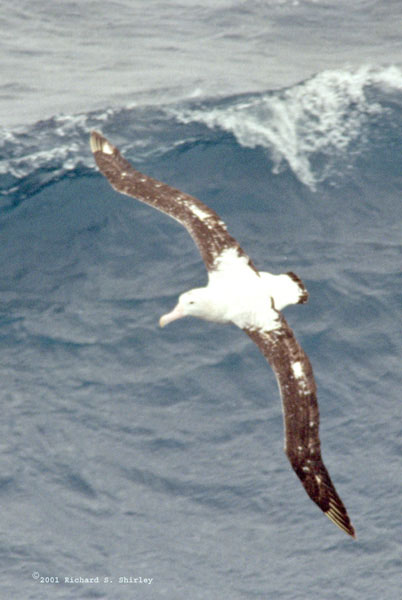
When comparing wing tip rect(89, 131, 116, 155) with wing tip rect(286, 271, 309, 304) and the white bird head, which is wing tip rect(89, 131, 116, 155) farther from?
wing tip rect(286, 271, 309, 304)

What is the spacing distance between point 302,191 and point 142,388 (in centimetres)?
571

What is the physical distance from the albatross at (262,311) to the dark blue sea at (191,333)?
2550mm

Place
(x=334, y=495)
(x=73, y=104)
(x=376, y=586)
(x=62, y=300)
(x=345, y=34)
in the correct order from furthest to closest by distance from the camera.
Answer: (x=345, y=34) < (x=73, y=104) < (x=62, y=300) < (x=376, y=586) < (x=334, y=495)

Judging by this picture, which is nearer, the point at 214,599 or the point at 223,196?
the point at 214,599

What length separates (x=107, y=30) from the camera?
2592 centimetres

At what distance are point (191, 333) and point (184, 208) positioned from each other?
3112 millimetres

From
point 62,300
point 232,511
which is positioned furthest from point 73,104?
point 232,511

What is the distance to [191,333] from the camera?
15977 millimetres

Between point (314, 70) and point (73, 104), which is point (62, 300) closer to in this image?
point (73, 104)

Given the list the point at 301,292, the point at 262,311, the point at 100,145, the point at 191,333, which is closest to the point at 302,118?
the point at 100,145

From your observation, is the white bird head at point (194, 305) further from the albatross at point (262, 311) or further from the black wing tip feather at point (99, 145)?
the black wing tip feather at point (99, 145)

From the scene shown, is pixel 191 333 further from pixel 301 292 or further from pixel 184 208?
pixel 301 292

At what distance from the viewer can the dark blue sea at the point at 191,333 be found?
13.3 m

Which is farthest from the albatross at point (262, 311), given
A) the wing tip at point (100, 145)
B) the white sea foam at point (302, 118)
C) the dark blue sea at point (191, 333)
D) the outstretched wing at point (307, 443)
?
the white sea foam at point (302, 118)
